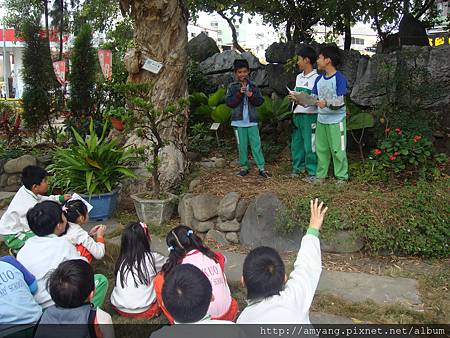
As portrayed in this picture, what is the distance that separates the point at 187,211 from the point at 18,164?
3.17 m

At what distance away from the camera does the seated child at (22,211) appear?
412 cm

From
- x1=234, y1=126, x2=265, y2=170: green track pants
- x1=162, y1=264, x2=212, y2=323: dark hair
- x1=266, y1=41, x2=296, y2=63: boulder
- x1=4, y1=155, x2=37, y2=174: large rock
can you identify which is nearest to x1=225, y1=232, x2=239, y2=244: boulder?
x1=234, y1=126, x2=265, y2=170: green track pants

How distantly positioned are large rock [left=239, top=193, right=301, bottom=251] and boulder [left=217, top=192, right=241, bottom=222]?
0.14 meters

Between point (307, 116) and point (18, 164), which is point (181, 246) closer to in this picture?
point (307, 116)

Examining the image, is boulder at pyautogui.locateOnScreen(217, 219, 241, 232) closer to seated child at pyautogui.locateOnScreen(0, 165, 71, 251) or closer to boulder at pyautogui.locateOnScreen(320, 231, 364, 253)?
boulder at pyautogui.locateOnScreen(320, 231, 364, 253)

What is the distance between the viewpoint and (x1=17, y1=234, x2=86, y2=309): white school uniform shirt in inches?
119

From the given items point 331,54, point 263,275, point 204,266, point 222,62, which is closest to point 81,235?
point 204,266

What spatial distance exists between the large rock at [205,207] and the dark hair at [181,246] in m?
1.62

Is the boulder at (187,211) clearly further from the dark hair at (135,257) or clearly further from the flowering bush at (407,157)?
the flowering bush at (407,157)

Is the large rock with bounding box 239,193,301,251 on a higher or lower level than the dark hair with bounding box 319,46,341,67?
lower

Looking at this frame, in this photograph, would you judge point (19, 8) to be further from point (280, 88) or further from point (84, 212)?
point (84, 212)

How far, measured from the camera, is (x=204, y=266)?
2957mm

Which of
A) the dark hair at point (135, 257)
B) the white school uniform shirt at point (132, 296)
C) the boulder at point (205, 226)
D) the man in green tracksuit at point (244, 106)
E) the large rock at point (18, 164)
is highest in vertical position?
the man in green tracksuit at point (244, 106)

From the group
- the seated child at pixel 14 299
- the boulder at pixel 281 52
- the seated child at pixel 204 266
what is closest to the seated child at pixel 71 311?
the seated child at pixel 14 299
